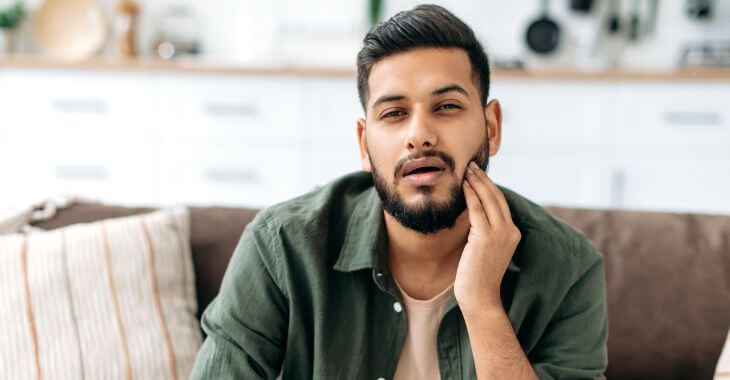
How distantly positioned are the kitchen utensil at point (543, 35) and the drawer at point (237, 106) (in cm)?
124

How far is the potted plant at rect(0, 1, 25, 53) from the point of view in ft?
12.3

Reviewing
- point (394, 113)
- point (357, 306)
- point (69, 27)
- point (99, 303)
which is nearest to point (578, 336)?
point (357, 306)

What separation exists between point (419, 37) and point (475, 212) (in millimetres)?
314

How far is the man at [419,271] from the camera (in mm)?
1207

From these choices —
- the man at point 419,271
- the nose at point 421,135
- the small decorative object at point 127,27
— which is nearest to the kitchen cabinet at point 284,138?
the small decorative object at point 127,27

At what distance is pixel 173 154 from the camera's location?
3.45 meters

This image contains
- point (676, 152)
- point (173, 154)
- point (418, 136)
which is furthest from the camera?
point (173, 154)

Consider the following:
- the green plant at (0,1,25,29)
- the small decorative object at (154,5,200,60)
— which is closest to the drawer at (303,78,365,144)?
the small decorative object at (154,5,200,60)

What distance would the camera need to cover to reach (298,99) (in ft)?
11.1

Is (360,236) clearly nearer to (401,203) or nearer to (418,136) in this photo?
(401,203)

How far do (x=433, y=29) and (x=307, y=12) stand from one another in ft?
9.16

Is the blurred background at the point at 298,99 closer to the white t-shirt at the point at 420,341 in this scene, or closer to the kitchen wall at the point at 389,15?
the kitchen wall at the point at 389,15

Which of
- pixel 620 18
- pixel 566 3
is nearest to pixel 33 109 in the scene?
pixel 566 3

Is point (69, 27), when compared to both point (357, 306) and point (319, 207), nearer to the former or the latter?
point (319, 207)
